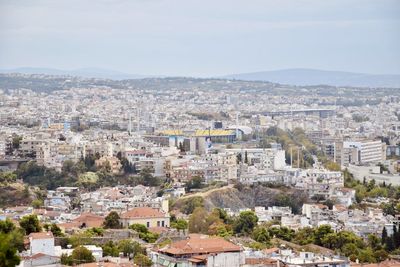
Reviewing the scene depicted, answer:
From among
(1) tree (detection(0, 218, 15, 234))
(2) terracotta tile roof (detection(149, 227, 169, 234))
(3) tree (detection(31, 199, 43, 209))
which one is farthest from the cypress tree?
(1) tree (detection(0, 218, 15, 234))

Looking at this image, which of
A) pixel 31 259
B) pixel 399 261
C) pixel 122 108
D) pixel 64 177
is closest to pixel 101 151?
pixel 64 177

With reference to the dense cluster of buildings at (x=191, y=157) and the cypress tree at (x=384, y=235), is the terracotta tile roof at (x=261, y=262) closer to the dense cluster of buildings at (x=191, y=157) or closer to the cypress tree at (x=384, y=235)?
the dense cluster of buildings at (x=191, y=157)

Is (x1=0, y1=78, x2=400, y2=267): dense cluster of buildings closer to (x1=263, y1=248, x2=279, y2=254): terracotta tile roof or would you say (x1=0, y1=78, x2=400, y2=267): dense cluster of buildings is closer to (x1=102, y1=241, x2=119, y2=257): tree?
(x1=263, y1=248, x2=279, y2=254): terracotta tile roof

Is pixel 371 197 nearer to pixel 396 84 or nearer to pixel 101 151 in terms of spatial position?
pixel 101 151

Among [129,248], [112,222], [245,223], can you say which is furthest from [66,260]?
[245,223]

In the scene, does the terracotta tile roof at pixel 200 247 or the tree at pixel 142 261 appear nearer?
the tree at pixel 142 261

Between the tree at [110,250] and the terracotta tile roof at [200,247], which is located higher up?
the terracotta tile roof at [200,247]

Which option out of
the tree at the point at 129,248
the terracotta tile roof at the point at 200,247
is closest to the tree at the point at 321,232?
the tree at the point at 129,248
